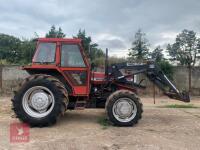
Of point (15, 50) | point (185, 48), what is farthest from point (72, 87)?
point (15, 50)

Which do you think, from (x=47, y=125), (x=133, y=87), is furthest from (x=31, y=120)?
(x=133, y=87)

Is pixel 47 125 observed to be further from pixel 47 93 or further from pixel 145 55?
pixel 145 55

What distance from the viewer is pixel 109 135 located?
24.0ft

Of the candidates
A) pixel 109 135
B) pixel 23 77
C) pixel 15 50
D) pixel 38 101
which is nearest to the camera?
pixel 109 135

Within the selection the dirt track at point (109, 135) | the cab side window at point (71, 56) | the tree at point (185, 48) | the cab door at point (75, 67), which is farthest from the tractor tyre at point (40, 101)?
the tree at point (185, 48)

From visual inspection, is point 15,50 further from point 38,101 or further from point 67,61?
point 38,101

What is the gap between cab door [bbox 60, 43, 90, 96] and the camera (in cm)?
887

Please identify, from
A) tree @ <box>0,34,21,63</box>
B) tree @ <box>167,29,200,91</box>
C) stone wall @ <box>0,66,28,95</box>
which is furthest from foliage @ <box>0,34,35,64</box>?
tree @ <box>167,29,200,91</box>

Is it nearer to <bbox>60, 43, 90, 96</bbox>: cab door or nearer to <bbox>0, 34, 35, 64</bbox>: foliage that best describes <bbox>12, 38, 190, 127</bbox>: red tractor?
<bbox>60, 43, 90, 96</bbox>: cab door

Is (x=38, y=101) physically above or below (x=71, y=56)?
below

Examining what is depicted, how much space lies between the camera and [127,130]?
8.03 m

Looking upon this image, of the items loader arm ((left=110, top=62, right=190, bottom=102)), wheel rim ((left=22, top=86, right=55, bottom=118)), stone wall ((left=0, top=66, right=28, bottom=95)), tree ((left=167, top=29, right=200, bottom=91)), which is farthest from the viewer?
tree ((left=167, top=29, right=200, bottom=91))

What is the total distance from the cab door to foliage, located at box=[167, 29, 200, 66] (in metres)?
18.8

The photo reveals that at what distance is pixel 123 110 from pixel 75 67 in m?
1.78
